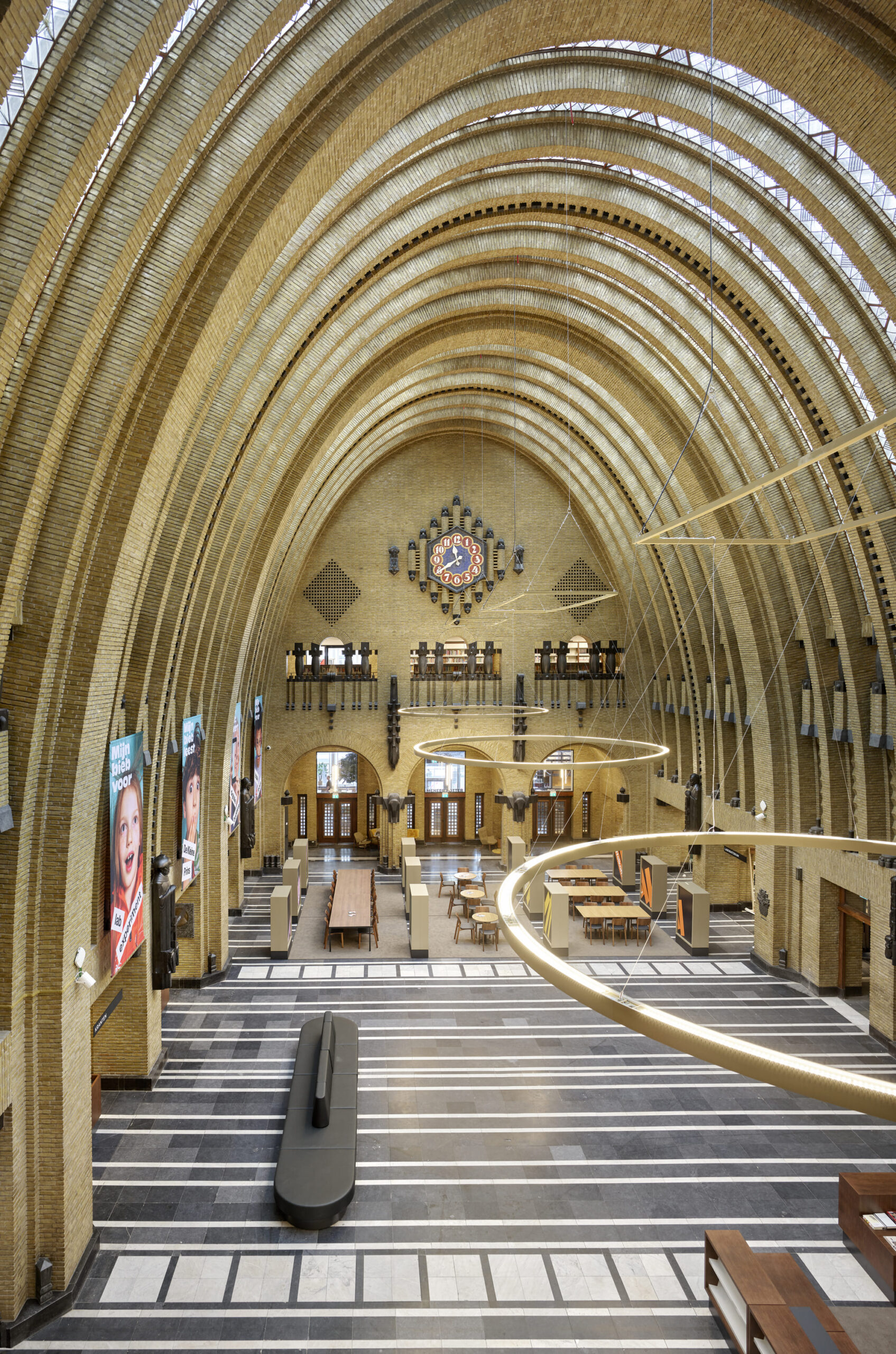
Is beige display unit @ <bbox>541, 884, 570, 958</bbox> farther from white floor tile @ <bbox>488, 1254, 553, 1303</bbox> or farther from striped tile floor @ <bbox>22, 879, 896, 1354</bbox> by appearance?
white floor tile @ <bbox>488, 1254, 553, 1303</bbox>

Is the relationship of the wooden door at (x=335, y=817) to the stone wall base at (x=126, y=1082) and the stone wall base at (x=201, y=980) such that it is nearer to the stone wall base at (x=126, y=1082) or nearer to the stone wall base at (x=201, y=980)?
the stone wall base at (x=201, y=980)

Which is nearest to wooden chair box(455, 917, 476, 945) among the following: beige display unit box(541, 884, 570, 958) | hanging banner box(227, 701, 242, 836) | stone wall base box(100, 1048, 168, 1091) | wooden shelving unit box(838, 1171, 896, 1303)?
beige display unit box(541, 884, 570, 958)

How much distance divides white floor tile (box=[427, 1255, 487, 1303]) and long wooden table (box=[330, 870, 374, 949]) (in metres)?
11.8

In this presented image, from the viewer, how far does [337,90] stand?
28.5ft

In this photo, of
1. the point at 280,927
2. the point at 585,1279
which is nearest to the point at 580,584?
the point at 280,927

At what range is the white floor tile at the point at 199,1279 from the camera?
9.58m

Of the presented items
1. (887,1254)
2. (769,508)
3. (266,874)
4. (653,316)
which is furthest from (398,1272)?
(266,874)

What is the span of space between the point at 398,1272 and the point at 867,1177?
5819 mm

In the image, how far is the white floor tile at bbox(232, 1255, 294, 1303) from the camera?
956cm

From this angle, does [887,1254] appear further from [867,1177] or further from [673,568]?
[673,568]

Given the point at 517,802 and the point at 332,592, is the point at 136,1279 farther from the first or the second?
the point at 332,592

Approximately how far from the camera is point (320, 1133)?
1221 centimetres

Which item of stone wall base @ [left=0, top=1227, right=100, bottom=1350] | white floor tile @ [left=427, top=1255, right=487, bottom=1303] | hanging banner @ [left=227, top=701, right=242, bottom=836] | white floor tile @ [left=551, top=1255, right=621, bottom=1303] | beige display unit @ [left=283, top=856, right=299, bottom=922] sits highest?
hanging banner @ [left=227, top=701, right=242, bottom=836]

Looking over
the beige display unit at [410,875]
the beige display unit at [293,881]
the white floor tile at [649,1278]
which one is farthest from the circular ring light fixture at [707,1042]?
the beige display unit at [410,875]
